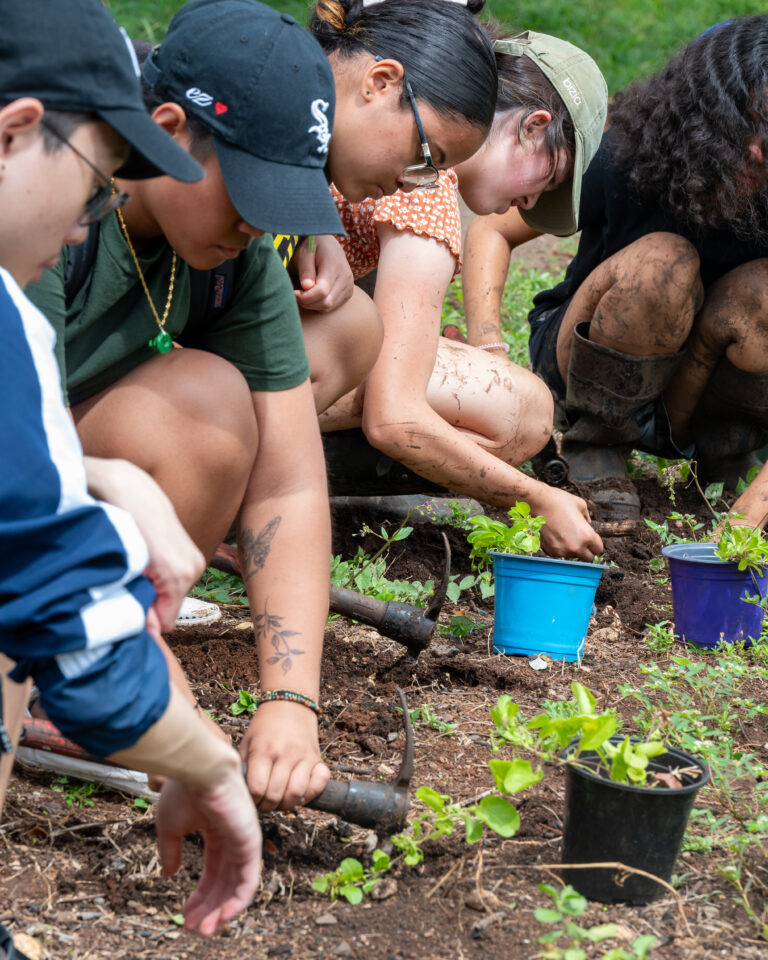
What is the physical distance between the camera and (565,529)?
9.22ft

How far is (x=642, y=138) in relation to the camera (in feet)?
11.4

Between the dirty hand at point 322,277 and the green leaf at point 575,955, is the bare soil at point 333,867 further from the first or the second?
the dirty hand at point 322,277

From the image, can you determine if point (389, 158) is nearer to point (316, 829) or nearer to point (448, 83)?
point (448, 83)

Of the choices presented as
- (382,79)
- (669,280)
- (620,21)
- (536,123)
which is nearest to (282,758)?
(382,79)

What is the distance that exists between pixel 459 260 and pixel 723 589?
3.74 feet

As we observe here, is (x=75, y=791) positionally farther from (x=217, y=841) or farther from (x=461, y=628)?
(x=461, y=628)

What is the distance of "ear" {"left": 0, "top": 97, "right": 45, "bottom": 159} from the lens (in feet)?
3.69

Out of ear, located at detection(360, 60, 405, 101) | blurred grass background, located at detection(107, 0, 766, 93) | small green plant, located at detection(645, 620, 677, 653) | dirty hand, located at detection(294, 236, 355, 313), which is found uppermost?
blurred grass background, located at detection(107, 0, 766, 93)

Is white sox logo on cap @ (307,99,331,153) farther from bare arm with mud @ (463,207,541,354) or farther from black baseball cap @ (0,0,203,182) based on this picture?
bare arm with mud @ (463,207,541,354)

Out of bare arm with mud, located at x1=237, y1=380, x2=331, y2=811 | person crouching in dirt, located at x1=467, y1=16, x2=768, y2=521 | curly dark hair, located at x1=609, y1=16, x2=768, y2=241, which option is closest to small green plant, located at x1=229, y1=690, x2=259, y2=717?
bare arm with mud, located at x1=237, y1=380, x2=331, y2=811

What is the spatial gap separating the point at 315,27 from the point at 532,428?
1407 millimetres

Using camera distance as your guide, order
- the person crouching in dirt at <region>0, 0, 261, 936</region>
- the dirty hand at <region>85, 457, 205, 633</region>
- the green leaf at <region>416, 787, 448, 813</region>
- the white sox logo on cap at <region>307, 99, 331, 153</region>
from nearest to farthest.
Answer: the person crouching in dirt at <region>0, 0, 261, 936</region> < the dirty hand at <region>85, 457, 205, 633</region> < the green leaf at <region>416, 787, 448, 813</region> < the white sox logo on cap at <region>307, 99, 331, 153</region>

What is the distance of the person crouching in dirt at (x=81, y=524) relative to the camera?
3.29 feet

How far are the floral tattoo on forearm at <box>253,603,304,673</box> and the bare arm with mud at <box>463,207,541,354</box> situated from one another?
76.8 inches
